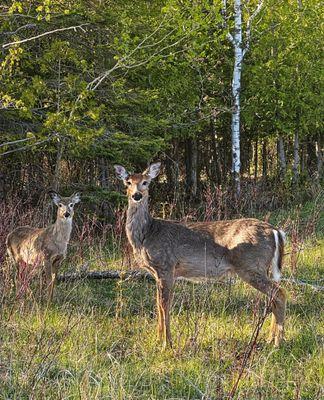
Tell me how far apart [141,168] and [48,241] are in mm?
7918

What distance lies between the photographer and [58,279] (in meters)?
7.31

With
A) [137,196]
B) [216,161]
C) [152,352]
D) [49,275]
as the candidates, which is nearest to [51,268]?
[49,275]

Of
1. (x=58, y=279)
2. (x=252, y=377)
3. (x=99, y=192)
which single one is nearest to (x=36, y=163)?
(x=99, y=192)

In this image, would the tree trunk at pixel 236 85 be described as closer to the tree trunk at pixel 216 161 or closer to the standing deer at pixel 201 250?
the tree trunk at pixel 216 161

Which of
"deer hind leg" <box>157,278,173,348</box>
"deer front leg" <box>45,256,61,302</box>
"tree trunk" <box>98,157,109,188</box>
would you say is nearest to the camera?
"deer hind leg" <box>157,278,173,348</box>

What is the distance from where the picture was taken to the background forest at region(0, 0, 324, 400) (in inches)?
169

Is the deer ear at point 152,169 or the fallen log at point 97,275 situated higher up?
the deer ear at point 152,169

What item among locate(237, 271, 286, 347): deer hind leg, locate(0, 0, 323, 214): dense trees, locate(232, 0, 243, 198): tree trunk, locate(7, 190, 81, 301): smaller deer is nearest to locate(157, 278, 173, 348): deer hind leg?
locate(237, 271, 286, 347): deer hind leg

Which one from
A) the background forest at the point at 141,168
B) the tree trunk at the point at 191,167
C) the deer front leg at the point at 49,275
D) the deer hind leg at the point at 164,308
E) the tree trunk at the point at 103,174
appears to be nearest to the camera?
the background forest at the point at 141,168

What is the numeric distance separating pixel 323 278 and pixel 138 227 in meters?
2.49

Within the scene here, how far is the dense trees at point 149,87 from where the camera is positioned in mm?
8352

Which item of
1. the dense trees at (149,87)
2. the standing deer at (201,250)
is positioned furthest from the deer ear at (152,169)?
the dense trees at (149,87)

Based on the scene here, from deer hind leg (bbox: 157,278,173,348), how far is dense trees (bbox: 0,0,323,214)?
7.80 ft

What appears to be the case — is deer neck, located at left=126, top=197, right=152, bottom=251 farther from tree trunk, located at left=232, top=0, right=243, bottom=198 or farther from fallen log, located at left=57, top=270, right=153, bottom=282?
tree trunk, located at left=232, top=0, right=243, bottom=198
